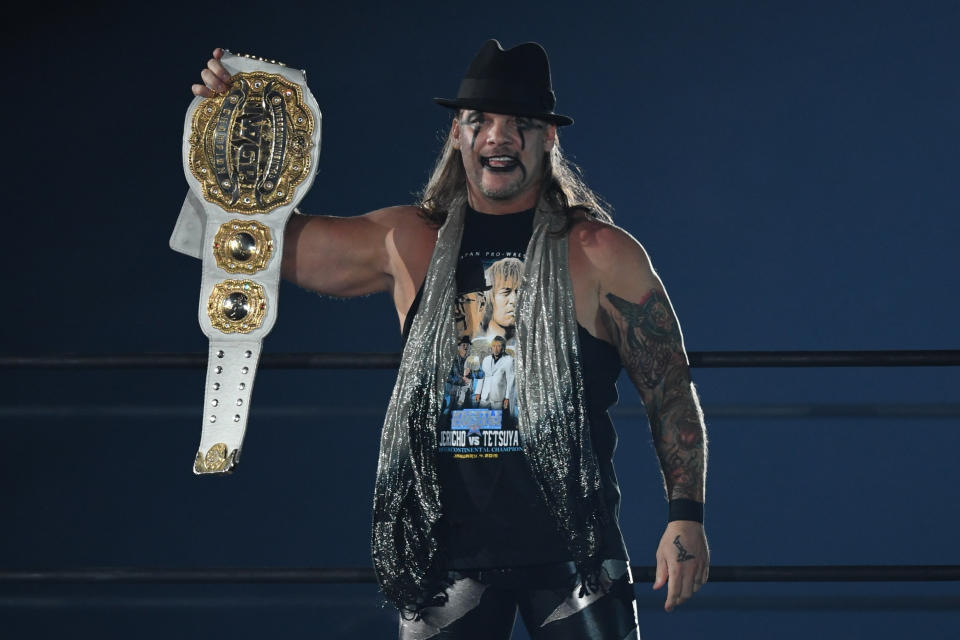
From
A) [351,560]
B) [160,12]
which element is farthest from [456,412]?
[160,12]

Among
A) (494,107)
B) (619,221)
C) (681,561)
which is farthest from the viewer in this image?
→ (619,221)

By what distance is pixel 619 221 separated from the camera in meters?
3.13

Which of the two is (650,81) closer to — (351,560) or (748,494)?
(748,494)

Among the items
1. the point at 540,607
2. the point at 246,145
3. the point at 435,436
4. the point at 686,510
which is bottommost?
the point at 540,607

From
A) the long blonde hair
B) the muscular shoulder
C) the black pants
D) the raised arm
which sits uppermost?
the long blonde hair

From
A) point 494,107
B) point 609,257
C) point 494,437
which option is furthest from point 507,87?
point 494,437

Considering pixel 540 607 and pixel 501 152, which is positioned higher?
pixel 501 152

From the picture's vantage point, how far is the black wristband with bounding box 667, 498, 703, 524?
1.50m

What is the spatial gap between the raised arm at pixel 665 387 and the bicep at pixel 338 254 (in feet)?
1.09

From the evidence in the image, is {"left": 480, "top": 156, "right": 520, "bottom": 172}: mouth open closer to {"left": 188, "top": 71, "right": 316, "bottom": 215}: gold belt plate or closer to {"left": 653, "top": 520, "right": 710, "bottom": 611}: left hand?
{"left": 188, "top": 71, "right": 316, "bottom": 215}: gold belt plate

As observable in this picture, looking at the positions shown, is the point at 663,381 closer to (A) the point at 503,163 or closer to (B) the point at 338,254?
(A) the point at 503,163

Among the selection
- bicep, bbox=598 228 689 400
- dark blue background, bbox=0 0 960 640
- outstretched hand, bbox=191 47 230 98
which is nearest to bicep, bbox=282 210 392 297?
outstretched hand, bbox=191 47 230 98

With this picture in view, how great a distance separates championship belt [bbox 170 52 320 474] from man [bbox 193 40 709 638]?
141mm

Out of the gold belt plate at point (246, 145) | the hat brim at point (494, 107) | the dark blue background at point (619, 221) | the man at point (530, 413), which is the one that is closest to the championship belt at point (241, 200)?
the gold belt plate at point (246, 145)
